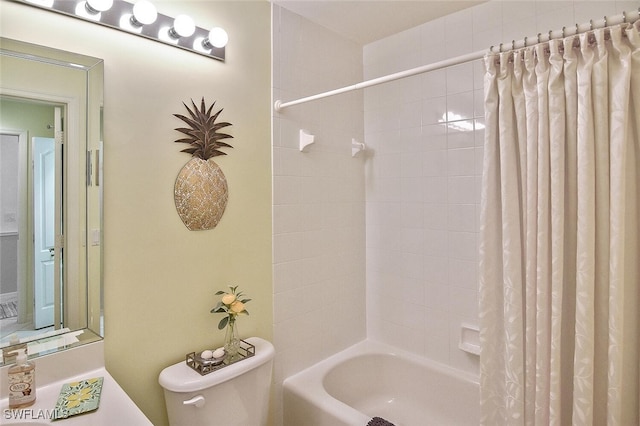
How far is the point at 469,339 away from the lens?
79.6 inches

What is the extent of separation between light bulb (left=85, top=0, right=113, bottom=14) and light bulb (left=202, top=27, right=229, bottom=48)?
382 millimetres

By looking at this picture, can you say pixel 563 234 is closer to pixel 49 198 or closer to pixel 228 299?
pixel 228 299

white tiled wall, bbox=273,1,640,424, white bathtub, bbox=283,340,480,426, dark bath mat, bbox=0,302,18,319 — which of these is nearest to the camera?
dark bath mat, bbox=0,302,18,319

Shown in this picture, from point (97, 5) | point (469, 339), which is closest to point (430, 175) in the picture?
point (469, 339)

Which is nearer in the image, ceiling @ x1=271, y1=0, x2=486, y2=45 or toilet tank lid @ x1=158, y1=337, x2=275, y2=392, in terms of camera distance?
toilet tank lid @ x1=158, y1=337, x2=275, y2=392

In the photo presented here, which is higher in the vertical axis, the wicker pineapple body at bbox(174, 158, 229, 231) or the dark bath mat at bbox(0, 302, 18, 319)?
the wicker pineapple body at bbox(174, 158, 229, 231)

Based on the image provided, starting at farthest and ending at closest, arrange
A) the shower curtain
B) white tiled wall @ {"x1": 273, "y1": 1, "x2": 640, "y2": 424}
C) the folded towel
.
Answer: white tiled wall @ {"x1": 273, "y1": 1, "x2": 640, "y2": 424}
the folded towel
the shower curtain

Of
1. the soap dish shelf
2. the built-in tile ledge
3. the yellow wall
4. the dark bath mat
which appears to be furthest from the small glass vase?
the built-in tile ledge

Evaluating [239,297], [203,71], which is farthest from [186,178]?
[239,297]

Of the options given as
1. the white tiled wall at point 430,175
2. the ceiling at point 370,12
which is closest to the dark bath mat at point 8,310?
the ceiling at point 370,12

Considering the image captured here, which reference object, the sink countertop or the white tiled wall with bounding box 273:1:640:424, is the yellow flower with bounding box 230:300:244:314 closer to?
the white tiled wall with bounding box 273:1:640:424

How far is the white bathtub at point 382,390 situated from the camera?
72.9 inches

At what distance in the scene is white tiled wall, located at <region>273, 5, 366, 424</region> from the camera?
1.94 m

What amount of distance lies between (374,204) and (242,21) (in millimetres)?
1315
